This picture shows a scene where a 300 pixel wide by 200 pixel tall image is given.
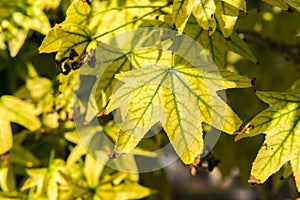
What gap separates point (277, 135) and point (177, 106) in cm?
17

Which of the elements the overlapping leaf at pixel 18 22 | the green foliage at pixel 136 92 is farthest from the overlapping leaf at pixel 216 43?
the overlapping leaf at pixel 18 22

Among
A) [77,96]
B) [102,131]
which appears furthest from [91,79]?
[102,131]

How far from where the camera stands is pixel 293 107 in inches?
44.7

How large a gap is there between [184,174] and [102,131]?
306cm

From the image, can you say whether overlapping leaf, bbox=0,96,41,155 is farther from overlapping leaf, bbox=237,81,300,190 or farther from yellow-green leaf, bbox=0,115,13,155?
overlapping leaf, bbox=237,81,300,190

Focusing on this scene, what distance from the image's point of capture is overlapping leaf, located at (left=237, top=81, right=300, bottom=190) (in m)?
1.10

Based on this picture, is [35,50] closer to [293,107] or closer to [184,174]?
[293,107]

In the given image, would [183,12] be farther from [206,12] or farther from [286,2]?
[286,2]

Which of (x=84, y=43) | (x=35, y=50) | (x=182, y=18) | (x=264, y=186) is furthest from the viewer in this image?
(x=264, y=186)

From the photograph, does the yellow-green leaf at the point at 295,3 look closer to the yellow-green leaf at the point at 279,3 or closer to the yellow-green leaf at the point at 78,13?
the yellow-green leaf at the point at 279,3

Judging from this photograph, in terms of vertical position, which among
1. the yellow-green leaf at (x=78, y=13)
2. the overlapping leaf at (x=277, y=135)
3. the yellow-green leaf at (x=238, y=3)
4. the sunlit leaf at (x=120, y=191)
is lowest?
the sunlit leaf at (x=120, y=191)

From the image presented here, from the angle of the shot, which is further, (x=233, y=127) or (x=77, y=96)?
(x=77, y=96)

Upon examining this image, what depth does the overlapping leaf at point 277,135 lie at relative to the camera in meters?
1.10

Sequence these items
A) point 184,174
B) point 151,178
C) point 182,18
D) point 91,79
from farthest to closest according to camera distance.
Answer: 1. point 184,174
2. point 151,178
3. point 91,79
4. point 182,18
